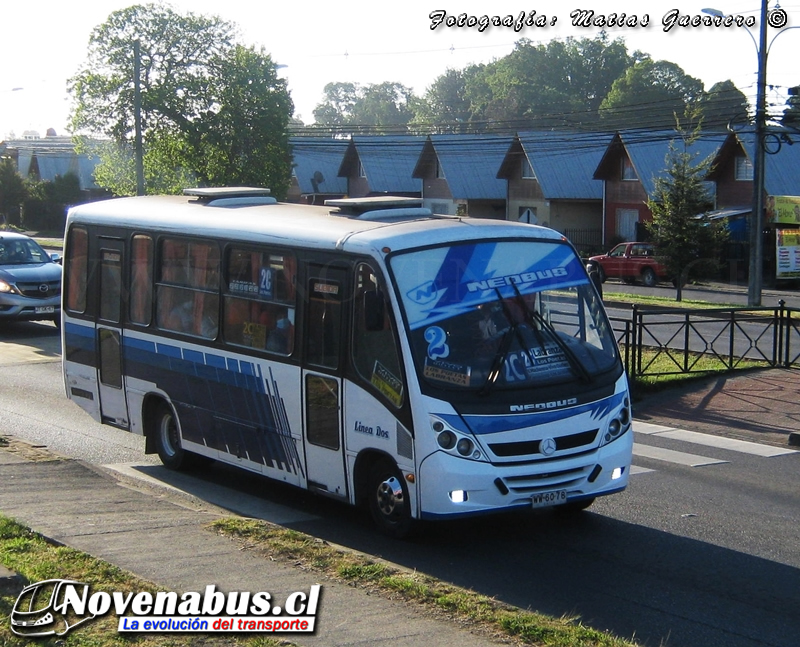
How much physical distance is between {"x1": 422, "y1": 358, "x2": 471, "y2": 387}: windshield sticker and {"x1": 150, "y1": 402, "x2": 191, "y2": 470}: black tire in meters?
3.98

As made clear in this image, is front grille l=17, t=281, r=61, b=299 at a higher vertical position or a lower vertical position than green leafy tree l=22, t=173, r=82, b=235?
lower

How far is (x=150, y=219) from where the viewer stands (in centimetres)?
1122

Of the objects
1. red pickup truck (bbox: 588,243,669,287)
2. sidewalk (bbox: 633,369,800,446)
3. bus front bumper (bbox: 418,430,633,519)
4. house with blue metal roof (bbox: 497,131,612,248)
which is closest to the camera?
bus front bumper (bbox: 418,430,633,519)

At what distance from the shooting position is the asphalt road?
6875mm

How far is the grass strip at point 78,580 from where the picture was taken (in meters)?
5.43

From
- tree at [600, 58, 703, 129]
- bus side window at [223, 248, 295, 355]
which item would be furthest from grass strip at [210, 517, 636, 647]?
tree at [600, 58, 703, 129]

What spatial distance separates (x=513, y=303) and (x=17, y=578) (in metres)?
4.22

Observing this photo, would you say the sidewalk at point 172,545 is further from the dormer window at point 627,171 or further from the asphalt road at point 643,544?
the dormer window at point 627,171

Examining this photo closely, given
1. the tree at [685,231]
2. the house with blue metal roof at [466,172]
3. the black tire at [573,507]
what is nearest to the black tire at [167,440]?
the black tire at [573,507]

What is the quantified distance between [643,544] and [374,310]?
9.27 ft

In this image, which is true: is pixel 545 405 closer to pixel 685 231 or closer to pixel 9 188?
pixel 685 231

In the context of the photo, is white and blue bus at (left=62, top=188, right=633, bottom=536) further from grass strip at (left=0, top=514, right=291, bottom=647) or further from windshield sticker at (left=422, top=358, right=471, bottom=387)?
grass strip at (left=0, top=514, right=291, bottom=647)

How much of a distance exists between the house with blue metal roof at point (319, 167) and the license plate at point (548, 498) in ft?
197

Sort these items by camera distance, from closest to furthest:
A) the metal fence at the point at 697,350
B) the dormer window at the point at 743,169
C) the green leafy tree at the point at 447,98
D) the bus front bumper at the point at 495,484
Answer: the bus front bumper at the point at 495,484 < the metal fence at the point at 697,350 < the dormer window at the point at 743,169 < the green leafy tree at the point at 447,98
